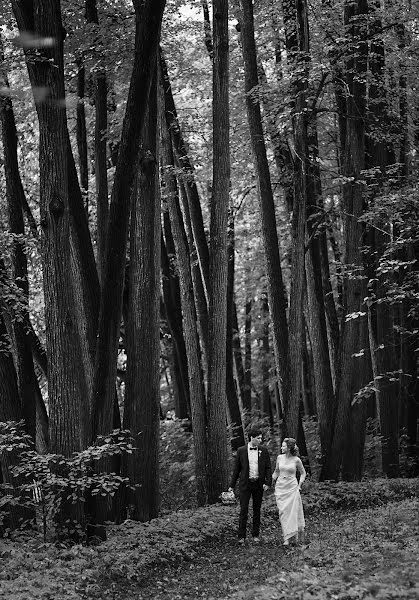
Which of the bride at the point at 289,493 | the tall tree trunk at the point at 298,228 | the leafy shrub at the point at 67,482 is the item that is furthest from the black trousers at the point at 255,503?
the tall tree trunk at the point at 298,228

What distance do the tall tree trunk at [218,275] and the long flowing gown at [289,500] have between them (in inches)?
124

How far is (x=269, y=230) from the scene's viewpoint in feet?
58.7

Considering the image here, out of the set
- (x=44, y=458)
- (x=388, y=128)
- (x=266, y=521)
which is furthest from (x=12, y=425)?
(x=388, y=128)

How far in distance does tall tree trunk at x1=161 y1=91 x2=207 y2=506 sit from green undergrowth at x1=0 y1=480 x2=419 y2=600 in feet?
7.32

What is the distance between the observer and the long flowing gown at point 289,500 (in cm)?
1201

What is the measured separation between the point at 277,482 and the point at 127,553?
2815 mm

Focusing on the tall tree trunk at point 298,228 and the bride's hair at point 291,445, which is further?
the tall tree trunk at point 298,228

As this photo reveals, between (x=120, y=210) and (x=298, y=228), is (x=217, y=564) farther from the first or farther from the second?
(x=298, y=228)

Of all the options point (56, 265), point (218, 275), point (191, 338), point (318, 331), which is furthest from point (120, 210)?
point (318, 331)

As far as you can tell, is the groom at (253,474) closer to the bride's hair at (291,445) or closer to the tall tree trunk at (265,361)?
the bride's hair at (291,445)

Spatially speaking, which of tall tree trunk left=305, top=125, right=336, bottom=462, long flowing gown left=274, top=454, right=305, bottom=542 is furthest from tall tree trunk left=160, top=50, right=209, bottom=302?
long flowing gown left=274, top=454, right=305, bottom=542

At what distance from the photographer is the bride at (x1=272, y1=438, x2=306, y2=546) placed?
39.4 feet

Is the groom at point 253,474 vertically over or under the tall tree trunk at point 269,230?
under

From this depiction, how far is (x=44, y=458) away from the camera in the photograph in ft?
34.5
